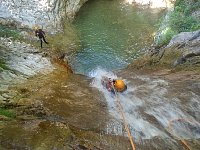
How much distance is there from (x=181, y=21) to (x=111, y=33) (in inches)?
190

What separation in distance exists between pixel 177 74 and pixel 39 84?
6122 millimetres

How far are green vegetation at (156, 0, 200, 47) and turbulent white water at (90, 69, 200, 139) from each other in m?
5.51

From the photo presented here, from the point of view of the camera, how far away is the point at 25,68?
15852mm

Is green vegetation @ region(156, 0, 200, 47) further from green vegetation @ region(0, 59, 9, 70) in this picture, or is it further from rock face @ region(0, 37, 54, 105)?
green vegetation @ region(0, 59, 9, 70)

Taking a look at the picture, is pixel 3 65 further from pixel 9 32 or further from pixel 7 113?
pixel 9 32

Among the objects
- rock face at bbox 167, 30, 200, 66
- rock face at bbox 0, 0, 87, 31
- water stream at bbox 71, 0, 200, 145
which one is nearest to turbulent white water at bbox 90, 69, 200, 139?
water stream at bbox 71, 0, 200, 145

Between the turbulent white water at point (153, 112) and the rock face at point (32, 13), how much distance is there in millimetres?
8739

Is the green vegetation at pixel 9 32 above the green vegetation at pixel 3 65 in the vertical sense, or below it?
above

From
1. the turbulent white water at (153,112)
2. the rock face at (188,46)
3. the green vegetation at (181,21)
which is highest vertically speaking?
the green vegetation at (181,21)

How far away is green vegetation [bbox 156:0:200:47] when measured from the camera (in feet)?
65.1

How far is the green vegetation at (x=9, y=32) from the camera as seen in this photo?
1972cm

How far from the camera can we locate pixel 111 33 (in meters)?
23.0

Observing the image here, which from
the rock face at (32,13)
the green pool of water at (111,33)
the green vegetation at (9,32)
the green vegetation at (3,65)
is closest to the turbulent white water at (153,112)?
the green vegetation at (3,65)

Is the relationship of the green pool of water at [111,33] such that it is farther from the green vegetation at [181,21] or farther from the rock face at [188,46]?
the rock face at [188,46]
